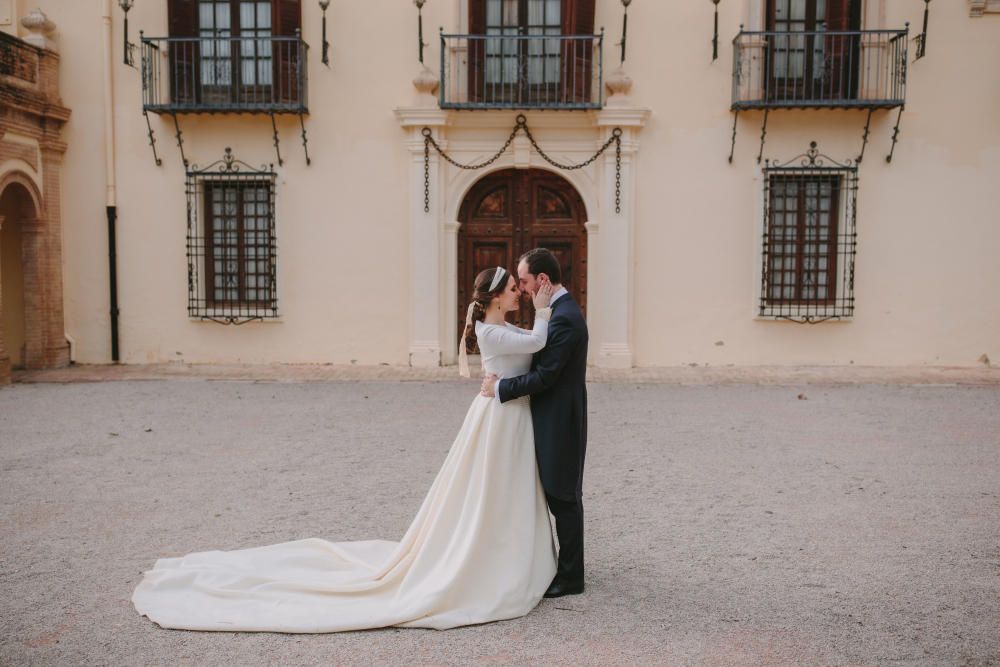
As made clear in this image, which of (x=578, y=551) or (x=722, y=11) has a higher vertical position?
(x=722, y=11)

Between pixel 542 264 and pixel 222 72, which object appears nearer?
pixel 542 264

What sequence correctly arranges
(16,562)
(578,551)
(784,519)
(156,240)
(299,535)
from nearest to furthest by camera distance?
(578,551)
(16,562)
(299,535)
(784,519)
(156,240)

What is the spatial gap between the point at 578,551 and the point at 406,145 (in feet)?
32.1

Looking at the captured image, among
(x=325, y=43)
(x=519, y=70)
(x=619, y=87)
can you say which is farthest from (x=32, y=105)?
(x=619, y=87)

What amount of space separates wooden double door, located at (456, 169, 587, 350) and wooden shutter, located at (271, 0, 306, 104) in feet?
9.72

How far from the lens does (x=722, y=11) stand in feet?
42.7

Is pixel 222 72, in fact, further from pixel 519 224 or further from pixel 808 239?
pixel 808 239

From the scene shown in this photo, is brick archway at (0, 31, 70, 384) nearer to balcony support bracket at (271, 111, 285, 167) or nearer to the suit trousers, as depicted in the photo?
balcony support bracket at (271, 111, 285, 167)

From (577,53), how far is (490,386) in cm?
973

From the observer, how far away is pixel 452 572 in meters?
4.18

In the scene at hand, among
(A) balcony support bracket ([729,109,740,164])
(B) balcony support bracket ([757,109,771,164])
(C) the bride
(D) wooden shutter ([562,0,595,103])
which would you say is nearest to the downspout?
(D) wooden shutter ([562,0,595,103])

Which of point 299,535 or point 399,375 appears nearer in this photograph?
point 299,535

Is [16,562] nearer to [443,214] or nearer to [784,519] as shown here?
[784,519]

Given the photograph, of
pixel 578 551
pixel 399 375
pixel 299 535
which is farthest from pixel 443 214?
pixel 578 551
